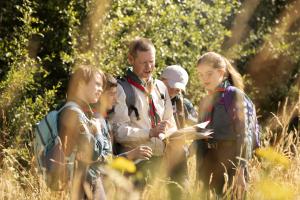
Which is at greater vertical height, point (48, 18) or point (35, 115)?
point (48, 18)

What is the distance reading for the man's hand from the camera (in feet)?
14.6

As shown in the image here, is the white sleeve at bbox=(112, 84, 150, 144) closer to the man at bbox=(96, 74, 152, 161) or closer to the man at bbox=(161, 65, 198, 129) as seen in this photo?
the man at bbox=(96, 74, 152, 161)

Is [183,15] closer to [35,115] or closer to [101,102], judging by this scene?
[35,115]

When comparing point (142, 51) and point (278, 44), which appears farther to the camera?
point (278, 44)

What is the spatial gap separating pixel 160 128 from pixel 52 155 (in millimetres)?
1046

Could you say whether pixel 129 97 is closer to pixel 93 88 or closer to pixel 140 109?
pixel 140 109

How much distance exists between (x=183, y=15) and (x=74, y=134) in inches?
198

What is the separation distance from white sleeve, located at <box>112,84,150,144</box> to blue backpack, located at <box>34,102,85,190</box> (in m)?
0.82

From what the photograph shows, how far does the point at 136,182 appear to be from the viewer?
491cm

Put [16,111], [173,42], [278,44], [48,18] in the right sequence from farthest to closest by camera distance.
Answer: [278,44], [173,42], [48,18], [16,111]

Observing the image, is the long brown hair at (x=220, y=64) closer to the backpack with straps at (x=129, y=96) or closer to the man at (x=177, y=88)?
the backpack with straps at (x=129, y=96)

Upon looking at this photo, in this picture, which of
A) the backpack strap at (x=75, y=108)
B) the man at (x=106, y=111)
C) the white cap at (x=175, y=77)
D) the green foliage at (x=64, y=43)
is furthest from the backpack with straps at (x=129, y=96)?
the green foliage at (x=64, y=43)

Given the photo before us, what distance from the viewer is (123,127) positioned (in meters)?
A: 4.60

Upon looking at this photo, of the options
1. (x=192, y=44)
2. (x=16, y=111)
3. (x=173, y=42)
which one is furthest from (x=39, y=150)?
(x=192, y=44)
